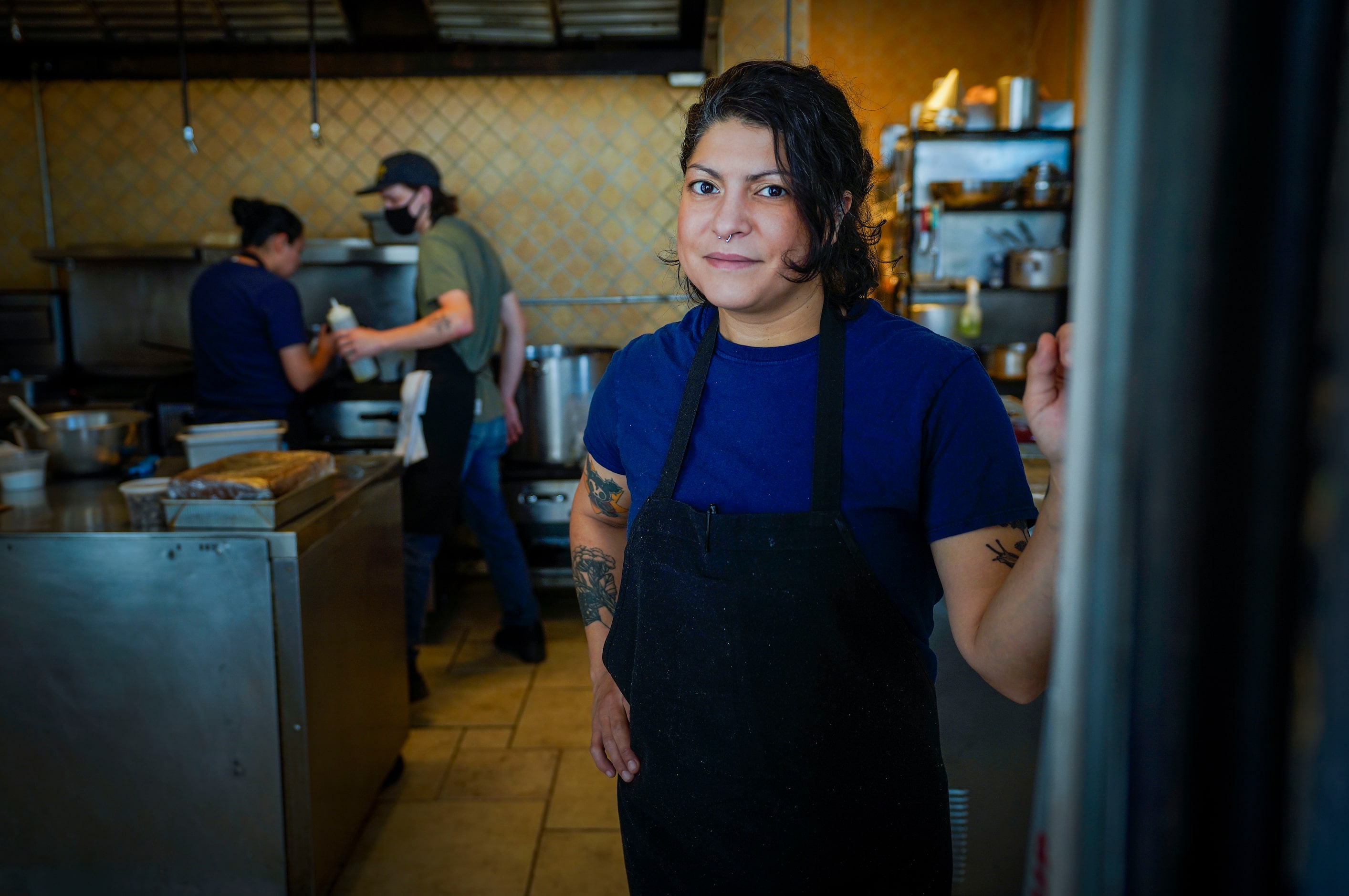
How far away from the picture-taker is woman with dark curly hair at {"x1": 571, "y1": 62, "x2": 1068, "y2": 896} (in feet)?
3.85

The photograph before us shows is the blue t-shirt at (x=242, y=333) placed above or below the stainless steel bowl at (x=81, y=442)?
above

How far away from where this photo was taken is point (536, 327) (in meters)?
5.14

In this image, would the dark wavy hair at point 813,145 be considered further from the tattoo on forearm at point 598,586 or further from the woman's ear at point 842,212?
the tattoo on forearm at point 598,586

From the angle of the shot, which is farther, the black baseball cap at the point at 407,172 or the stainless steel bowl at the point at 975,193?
the stainless steel bowl at the point at 975,193

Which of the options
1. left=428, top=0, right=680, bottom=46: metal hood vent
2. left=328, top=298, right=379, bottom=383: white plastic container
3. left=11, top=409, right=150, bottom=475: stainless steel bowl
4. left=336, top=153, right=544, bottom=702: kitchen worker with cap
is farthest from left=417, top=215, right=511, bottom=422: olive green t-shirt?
left=428, top=0, right=680, bottom=46: metal hood vent

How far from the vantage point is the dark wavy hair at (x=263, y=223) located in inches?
135

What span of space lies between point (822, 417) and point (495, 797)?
2.05 meters

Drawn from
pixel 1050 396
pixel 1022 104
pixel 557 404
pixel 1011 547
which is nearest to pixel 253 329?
pixel 557 404

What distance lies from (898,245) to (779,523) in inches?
179

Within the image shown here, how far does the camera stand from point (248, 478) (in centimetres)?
205

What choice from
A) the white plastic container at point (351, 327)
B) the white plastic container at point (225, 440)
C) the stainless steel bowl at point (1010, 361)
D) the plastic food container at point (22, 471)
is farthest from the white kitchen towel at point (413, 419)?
the stainless steel bowl at point (1010, 361)

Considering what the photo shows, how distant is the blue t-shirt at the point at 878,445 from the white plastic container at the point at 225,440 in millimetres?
1777

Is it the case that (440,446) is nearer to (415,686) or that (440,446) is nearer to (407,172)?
(415,686)

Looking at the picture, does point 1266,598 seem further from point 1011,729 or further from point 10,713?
point 10,713
